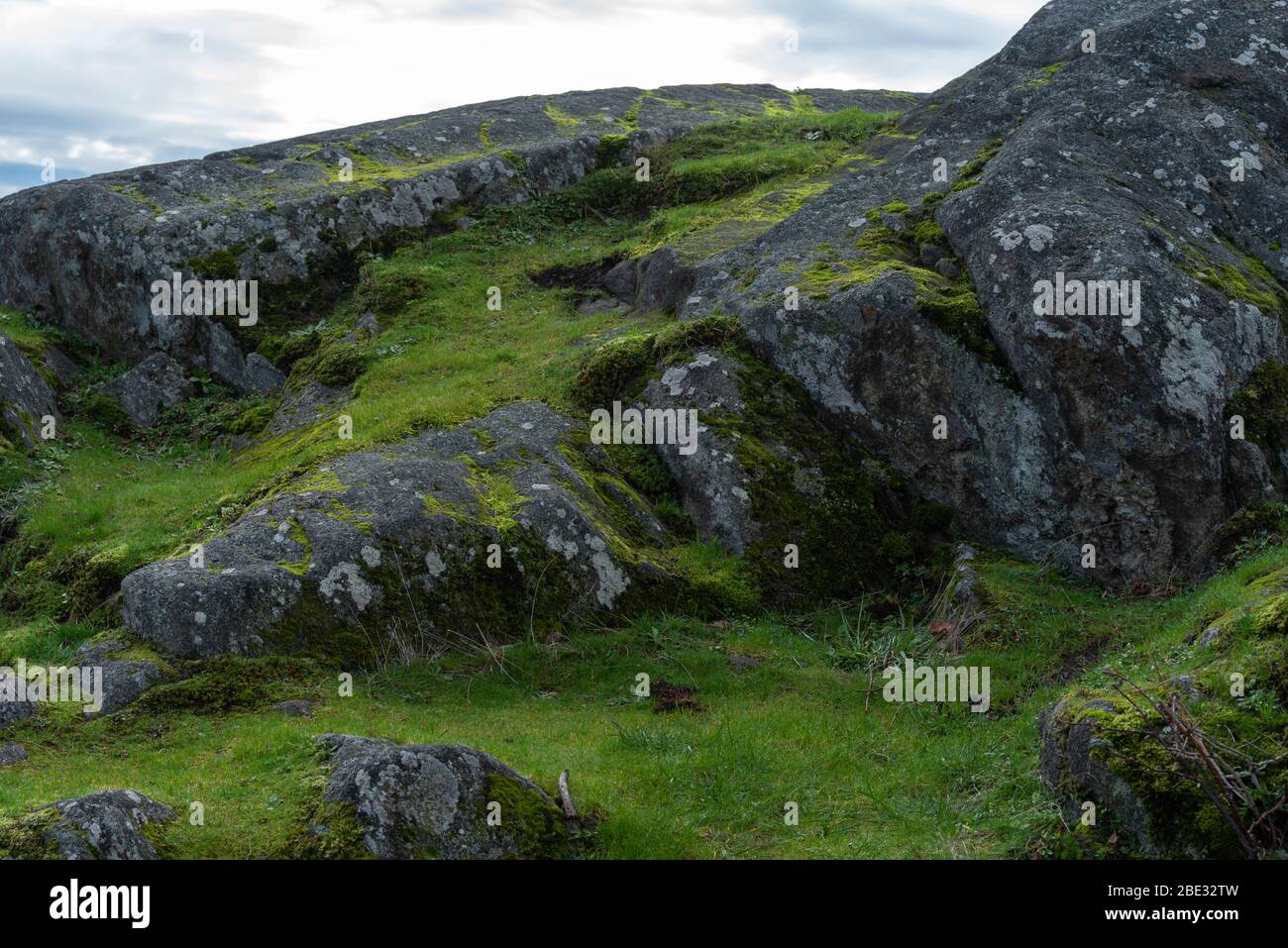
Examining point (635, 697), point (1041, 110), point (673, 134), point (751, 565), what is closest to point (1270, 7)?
point (1041, 110)

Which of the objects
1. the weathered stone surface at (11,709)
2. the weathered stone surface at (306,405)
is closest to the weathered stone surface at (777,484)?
the weathered stone surface at (306,405)

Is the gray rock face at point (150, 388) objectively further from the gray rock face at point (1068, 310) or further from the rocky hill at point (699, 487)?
the gray rock face at point (1068, 310)

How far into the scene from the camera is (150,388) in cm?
2216

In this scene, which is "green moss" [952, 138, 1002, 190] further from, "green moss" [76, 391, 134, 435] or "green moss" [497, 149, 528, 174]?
"green moss" [76, 391, 134, 435]

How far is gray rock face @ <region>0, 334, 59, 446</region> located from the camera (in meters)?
19.7

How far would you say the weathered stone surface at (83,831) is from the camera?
779 centimetres

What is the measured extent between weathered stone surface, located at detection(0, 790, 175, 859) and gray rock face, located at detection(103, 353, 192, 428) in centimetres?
1494

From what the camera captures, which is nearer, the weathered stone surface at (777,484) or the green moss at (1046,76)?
the weathered stone surface at (777,484)

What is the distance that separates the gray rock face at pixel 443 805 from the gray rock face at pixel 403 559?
14.6ft

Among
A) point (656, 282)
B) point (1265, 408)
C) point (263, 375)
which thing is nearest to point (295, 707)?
point (656, 282)

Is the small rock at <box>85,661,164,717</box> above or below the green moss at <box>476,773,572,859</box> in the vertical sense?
above

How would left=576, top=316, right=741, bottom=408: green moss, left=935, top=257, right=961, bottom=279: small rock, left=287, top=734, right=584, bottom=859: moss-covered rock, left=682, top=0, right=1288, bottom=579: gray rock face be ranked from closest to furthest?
left=287, top=734, right=584, bottom=859: moss-covered rock < left=682, top=0, right=1288, bottom=579: gray rock face < left=576, top=316, right=741, bottom=408: green moss < left=935, top=257, right=961, bottom=279: small rock

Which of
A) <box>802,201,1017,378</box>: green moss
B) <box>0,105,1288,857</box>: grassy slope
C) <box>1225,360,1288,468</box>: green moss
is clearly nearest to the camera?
<box>0,105,1288,857</box>: grassy slope

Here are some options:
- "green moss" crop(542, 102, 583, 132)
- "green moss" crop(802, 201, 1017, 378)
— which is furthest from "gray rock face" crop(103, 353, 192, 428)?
"green moss" crop(542, 102, 583, 132)
